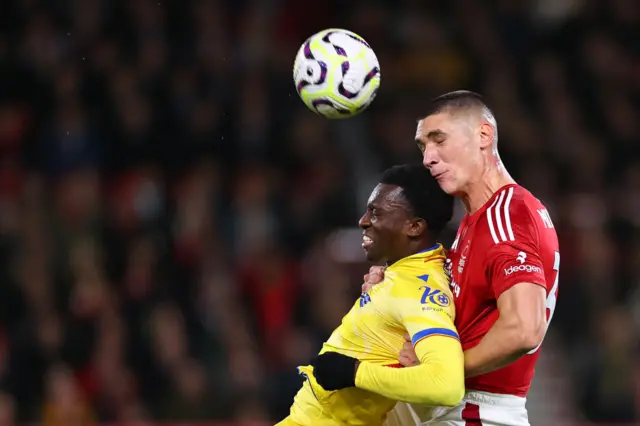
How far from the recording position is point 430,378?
4176mm

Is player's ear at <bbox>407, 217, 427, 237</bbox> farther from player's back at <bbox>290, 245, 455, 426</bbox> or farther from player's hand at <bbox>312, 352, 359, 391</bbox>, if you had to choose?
player's hand at <bbox>312, 352, 359, 391</bbox>

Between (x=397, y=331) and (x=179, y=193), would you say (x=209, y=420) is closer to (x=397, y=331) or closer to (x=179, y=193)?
(x=179, y=193)

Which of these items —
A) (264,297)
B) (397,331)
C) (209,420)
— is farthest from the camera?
Answer: (264,297)

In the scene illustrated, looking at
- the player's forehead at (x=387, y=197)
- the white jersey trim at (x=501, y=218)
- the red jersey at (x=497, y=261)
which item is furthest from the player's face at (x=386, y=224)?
the white jersey trim at (x=501, y=218)

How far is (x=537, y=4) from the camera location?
12.5 meters

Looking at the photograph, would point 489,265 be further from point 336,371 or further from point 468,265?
point 336,371

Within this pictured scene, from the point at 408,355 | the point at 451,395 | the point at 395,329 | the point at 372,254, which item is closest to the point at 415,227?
the point at 372,254

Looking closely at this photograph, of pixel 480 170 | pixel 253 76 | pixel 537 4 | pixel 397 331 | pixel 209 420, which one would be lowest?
pixel 209 420

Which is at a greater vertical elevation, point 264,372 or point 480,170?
point 480,170

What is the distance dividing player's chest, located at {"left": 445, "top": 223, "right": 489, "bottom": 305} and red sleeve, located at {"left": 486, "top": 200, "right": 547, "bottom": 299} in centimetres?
5

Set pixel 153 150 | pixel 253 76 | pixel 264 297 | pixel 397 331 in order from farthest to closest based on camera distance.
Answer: pixel 253 76 < pixel 153 150 < pixel 264 297 < pixel 397 331

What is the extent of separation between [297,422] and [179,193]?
540 cm

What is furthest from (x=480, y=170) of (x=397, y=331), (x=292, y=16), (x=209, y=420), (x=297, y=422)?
(x=292, y=16)

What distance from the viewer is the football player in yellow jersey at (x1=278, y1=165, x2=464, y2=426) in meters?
4.23
